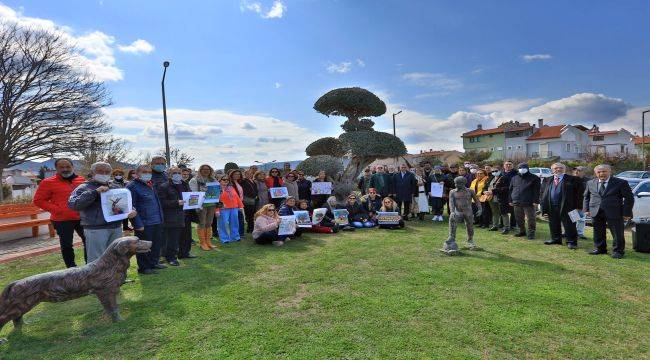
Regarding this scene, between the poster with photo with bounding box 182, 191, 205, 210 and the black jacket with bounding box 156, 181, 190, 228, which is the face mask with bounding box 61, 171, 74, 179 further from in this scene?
the poster with photo with bounding box 182, 191, 205, 210

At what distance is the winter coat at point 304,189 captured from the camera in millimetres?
11602

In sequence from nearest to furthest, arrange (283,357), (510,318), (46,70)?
(283,357)
(510,318)
(46,70)

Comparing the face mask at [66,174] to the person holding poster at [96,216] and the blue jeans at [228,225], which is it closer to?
the person holding poster at [96,216]

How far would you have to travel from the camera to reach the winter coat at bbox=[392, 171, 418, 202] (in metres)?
11.9

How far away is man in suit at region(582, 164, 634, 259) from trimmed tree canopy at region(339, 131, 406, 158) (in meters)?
9.11

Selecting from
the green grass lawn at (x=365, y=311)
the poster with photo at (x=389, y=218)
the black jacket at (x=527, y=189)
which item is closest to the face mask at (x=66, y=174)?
the green grass lawn at (x=365, y=311)

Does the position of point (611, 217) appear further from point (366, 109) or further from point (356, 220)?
point (366, 109)

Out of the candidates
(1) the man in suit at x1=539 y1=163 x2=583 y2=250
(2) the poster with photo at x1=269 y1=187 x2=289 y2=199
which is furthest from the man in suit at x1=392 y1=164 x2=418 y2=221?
(1) the man in suit at x1=539 y1=163 x2=583 y2=250

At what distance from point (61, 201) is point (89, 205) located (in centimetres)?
A: 119

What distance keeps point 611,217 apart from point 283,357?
23.0 feet

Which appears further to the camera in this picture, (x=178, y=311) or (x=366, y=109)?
(x=366, y=109)

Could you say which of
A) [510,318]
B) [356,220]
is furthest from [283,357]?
[356,220]

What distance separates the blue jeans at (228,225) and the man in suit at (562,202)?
7496 mm

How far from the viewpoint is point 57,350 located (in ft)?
11.8
